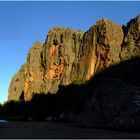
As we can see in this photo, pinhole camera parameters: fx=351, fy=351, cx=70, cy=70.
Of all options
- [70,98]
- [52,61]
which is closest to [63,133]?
[70,98]

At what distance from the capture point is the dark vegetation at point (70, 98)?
174ft

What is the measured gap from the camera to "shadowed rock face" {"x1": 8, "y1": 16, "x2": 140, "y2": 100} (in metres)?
120

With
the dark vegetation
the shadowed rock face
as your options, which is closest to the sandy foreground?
the dark vegetation

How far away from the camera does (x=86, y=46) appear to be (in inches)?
5374

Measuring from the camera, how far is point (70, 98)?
223 ft

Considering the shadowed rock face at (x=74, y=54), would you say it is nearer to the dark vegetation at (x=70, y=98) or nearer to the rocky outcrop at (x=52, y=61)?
the rocky outcrop at (x=52, y=61)

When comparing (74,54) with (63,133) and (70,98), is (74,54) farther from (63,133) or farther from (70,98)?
(63,133)

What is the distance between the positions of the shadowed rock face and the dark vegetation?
1112 cm

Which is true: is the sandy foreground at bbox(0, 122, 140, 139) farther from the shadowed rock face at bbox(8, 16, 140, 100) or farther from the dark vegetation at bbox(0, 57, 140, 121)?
the shadowed rock face at bbox(8, 16, 140, 100)

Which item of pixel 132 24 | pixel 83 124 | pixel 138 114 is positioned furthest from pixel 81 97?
pixel 132 24

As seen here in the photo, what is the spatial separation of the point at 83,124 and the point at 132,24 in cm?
8178

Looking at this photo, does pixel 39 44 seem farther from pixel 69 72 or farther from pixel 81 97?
pixel 81 97

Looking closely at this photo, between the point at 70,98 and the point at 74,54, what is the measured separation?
82288 millimetres

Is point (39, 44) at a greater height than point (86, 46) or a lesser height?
Result: greater
